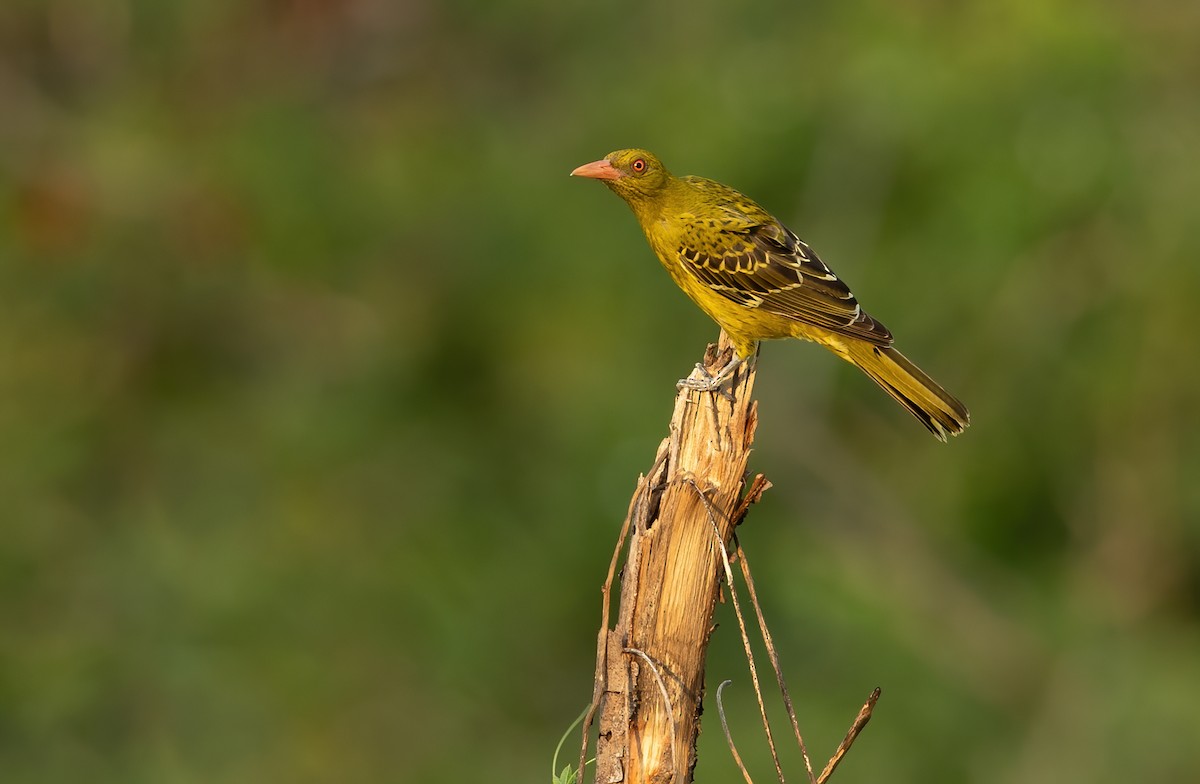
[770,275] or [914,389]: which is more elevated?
[770,275]

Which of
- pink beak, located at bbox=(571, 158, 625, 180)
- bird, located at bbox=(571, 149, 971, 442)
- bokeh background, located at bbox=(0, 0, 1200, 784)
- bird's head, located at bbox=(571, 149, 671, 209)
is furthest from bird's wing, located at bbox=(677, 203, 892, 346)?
bokeh background, located at bbox=(0, 0, 1200, 784)

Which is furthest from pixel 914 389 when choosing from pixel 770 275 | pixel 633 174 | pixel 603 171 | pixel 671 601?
pixel 671 601

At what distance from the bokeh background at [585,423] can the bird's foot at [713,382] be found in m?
4.45

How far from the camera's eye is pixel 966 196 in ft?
31.6

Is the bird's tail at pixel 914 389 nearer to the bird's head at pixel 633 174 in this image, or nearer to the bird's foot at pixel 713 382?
the bird's foot at pixel 713 382

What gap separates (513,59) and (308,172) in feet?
11.0

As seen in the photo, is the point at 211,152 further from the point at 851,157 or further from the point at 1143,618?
the point at 1143,618

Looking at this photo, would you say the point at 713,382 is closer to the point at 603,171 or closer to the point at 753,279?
the point at 753,279

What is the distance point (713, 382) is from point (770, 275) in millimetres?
1498

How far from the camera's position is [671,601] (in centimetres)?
315

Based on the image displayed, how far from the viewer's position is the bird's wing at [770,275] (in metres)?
5.04

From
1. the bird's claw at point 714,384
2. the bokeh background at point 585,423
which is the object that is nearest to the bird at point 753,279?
the bird's claw at point 714,384

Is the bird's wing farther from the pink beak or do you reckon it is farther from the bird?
the pink beak

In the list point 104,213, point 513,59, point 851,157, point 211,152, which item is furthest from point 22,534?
point 513,59
